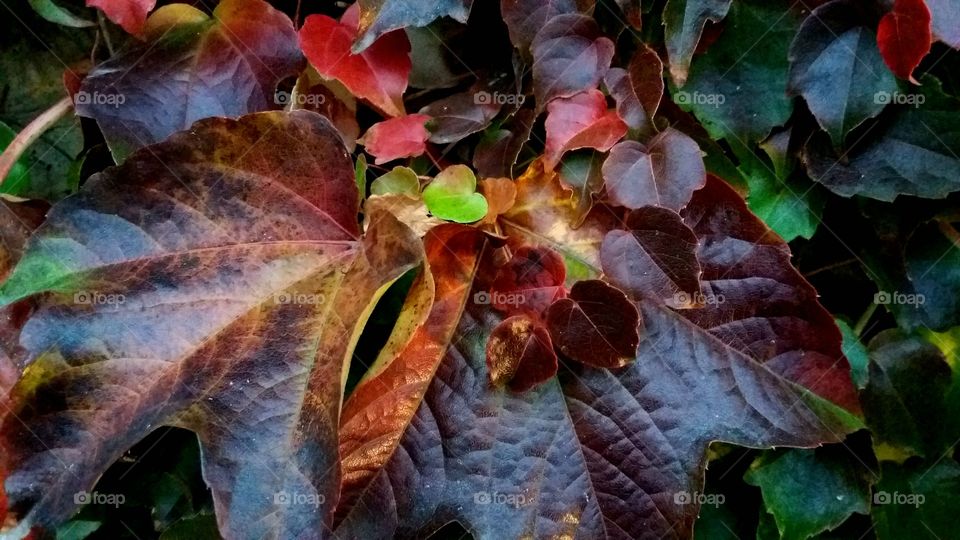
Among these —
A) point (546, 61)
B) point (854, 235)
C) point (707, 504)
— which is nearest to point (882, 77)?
point (854, 235)

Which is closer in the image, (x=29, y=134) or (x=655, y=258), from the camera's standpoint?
(x=655, y=258)

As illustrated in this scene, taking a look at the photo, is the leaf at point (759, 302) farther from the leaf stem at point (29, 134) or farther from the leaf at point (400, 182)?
the leaf stem at point (29, 134)

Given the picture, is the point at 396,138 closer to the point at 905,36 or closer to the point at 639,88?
the point at 639,88

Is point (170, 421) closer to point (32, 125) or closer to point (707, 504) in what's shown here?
point (32, 125)

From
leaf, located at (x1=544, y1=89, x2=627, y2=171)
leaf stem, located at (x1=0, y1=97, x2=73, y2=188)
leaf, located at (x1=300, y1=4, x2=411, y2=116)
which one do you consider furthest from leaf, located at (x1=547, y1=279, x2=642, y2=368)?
leaf stem, located at (x1=0, y1=97, x2=73, y2=188)

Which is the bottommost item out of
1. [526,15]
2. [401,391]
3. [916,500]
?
[916,500]

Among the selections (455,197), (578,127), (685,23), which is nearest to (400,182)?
(455,197)

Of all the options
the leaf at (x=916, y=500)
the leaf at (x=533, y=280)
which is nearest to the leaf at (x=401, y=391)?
the leaf at (x=533, y=280)
